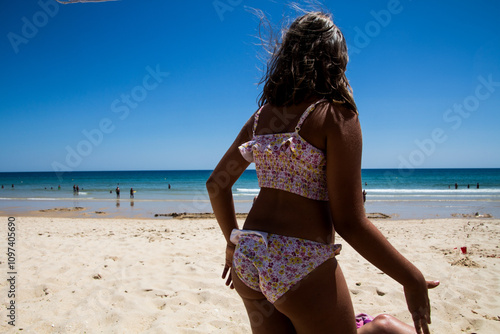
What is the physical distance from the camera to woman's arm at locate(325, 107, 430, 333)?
1.18 meters

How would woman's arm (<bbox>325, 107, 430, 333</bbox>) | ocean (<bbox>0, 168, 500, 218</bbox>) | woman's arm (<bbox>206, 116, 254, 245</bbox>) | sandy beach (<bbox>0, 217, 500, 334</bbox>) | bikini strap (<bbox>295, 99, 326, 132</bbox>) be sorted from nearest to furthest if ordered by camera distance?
woman's arm (<bbox>325, 107, 430, 333</bbox>) → bikini strap (<bbox>295, 99, 326, 132</bbox>) → woman's arm (<bbox>206, 116, 254, 245</bbox>) → sandy beach (<bbox>0, 217, 500, 334</bbox>) → ocean (<bbox>0, 168, 500, 218</bbox>)

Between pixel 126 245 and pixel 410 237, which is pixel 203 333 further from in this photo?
pixel 410 237

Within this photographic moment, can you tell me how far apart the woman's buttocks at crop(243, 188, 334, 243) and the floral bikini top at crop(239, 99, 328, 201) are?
0.11 feet

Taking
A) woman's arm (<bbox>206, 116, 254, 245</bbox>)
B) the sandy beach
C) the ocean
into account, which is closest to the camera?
woman's arm (<bbox>206, 116, 254, 245</bbox>)

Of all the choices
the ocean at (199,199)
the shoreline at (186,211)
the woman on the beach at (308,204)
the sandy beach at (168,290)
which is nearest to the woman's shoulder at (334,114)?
the woman on the beach at (308,204)

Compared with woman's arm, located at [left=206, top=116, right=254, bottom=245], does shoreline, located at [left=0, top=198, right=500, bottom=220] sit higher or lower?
lower

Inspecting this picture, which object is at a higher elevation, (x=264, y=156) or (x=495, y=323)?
(x=264, y=156)

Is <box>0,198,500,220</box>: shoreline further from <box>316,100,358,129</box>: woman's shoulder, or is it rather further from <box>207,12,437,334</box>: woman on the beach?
<box>316,100,358,129</box>: woman's shoulder

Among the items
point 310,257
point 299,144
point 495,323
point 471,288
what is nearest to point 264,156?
point 299,144

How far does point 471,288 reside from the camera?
14.4 feet

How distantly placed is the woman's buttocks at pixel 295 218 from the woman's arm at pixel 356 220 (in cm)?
10

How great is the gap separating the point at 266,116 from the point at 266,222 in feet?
1.57

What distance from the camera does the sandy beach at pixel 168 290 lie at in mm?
3357

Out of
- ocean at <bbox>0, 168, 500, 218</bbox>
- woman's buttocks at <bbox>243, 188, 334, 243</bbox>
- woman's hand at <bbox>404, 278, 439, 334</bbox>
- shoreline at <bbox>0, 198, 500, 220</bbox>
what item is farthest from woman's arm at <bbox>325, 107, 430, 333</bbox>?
ocean at <bbox>0, 168, 500, 218</bbox>
